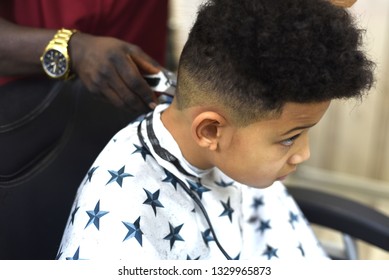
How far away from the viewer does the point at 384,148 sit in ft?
7.16

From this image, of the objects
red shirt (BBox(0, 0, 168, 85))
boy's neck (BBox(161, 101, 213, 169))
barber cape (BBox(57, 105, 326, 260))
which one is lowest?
barber cape (BBox(57, 105, 326, 260))

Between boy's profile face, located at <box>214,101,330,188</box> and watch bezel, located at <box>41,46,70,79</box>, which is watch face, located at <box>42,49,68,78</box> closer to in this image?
watch bezel, located at <box>41,46,70,79</box>

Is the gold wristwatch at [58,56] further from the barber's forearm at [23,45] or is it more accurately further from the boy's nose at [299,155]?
the boy's nose at [299,155]

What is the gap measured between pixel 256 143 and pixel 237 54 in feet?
0.53

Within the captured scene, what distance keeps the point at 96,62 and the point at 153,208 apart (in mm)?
277

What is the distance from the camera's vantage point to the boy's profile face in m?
0.80

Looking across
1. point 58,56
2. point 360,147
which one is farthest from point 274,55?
point 360,147

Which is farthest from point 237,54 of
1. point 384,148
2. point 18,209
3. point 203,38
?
point 384,148

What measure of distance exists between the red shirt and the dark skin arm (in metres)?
0.08

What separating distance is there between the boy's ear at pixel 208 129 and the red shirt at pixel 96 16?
382 mm

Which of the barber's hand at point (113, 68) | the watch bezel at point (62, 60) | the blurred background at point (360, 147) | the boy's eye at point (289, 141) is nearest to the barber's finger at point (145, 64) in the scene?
the barber's hand at point (113, 68)

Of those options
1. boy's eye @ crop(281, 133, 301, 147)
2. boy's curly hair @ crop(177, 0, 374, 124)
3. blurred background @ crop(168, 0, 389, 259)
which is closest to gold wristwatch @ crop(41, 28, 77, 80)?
boy's curly hair @ crop(177, 0, 374, 124)

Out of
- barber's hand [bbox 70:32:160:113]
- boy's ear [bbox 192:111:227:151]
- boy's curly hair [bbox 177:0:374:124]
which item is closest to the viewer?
boy's curly hair [bbox 177:0:374:124]

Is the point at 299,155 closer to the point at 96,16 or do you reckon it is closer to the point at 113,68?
the point at 113,68
